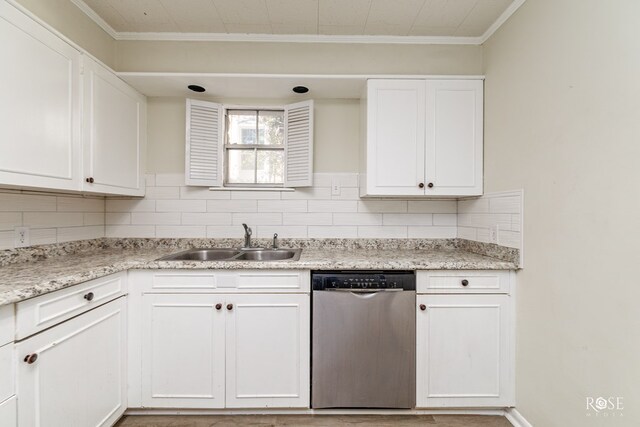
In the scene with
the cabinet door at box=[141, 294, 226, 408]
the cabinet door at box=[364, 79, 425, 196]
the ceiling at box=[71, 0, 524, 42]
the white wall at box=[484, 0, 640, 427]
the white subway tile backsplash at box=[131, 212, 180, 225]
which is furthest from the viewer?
the white subway tile backsplash at box=[131, 212, 180, 225]

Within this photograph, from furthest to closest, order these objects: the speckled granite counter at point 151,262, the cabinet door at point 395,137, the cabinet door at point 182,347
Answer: the cabinet door at point 395,137 < the cabinet door at point 182,347 < the speckled granite counter at point 151,262

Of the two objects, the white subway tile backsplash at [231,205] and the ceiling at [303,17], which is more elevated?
the ceiling at [303,17]

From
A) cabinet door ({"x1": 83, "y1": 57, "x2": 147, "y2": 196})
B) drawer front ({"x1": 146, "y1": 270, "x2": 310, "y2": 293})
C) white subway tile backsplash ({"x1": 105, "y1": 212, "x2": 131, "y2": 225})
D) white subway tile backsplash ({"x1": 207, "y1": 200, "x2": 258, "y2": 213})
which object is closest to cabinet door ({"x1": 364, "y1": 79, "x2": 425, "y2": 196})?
drawer front ({"x1": 146, "y1": 270, "x2": 310, "y2": 293})

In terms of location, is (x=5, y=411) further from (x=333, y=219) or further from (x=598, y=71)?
(x=598, y=71)

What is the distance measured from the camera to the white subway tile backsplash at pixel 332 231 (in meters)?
2.34

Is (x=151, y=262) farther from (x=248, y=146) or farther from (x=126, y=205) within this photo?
(x=248, y=146)

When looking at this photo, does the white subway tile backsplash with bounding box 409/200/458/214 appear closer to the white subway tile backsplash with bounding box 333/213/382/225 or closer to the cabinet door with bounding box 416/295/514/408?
the white subway tile backsplash with bounding box 333/213/382/225

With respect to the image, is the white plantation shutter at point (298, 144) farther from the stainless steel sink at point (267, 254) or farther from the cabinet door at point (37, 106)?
the cabinet door at point (37, 106)

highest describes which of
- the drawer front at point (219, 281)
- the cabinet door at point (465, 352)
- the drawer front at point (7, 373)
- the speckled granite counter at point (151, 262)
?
the speckled granite counter at point (151, 262)

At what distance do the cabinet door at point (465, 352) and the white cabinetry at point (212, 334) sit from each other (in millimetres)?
749

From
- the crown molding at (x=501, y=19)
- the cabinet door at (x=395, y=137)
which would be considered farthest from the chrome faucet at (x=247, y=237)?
the crown molding at (x=501, y=19)

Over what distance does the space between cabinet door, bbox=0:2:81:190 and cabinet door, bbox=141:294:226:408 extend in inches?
34.3

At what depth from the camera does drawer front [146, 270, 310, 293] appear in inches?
66.9

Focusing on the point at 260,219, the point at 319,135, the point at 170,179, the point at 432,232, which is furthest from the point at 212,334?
the point at 432,232
